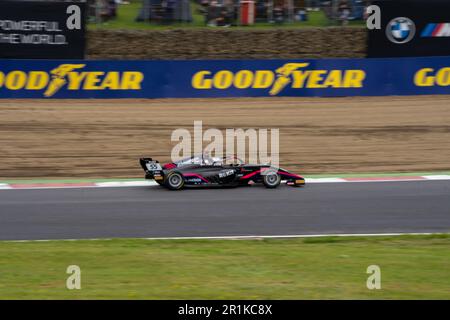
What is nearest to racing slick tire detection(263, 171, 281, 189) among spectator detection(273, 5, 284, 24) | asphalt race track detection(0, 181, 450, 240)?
asphalt race track detection(0, 181, 450, 240)

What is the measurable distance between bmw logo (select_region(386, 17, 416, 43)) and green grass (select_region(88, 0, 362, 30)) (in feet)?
7.34

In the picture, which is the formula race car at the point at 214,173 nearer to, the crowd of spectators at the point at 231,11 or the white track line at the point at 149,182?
the white track line at the point at 149,182

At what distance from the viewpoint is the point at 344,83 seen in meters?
25.0

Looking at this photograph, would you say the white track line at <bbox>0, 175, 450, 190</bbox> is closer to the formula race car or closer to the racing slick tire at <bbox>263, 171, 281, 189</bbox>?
the formula race car

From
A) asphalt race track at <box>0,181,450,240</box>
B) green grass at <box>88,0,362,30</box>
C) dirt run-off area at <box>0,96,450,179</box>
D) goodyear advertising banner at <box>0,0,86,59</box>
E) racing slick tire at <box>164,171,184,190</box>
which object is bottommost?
asphalt race track at <box>0,181,450,240</box>

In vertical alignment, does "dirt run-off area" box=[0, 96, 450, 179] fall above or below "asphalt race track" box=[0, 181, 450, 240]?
above

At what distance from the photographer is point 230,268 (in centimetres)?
1038

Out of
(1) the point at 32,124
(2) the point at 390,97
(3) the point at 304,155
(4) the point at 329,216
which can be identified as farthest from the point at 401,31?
(4) the point at 329,216

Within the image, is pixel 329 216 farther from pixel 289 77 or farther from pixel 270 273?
pixel 289 77

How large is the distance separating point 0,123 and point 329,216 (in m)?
10.9

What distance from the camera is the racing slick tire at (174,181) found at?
16.1 metres

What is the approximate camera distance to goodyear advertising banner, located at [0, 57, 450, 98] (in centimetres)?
2384

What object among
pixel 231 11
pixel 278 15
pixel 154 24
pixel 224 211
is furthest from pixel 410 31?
pixel 224 211

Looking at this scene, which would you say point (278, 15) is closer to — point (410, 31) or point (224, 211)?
point (410, 31)
